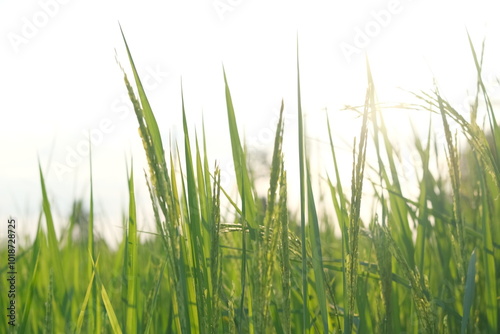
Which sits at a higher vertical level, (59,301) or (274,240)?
(274,240)

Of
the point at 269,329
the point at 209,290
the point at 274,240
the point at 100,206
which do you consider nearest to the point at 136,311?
the point at 209,290

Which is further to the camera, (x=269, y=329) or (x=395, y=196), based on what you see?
(x=395, y=196)

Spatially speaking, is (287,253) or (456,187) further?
(456,187)

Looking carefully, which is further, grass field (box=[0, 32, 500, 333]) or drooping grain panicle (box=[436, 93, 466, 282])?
drooping grain panicle (box=[436, 93, 466, 282])

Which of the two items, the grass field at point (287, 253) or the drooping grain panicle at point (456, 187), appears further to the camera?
the drooping grain panicle at point (456, 187)

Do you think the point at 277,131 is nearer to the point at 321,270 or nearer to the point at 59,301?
the point at 321,270

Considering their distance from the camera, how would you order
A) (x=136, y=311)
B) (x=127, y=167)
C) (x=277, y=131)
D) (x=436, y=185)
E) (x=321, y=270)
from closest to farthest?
(x=277, y=131) → (x=321, y=270) → (x=136, y=311) → (x=127, y=167) → (x=436, y=185)

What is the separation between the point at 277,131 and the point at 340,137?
61.1 inches

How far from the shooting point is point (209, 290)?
3.90ft

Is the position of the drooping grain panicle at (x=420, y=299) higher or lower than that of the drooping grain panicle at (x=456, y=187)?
lower

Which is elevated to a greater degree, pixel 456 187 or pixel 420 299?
pixel 456 187

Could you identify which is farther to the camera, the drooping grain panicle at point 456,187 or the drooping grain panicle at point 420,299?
the drooping grain panicle at point 456,187

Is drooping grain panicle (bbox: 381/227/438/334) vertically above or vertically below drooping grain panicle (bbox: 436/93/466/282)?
below

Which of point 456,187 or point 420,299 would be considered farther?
point 456,187
